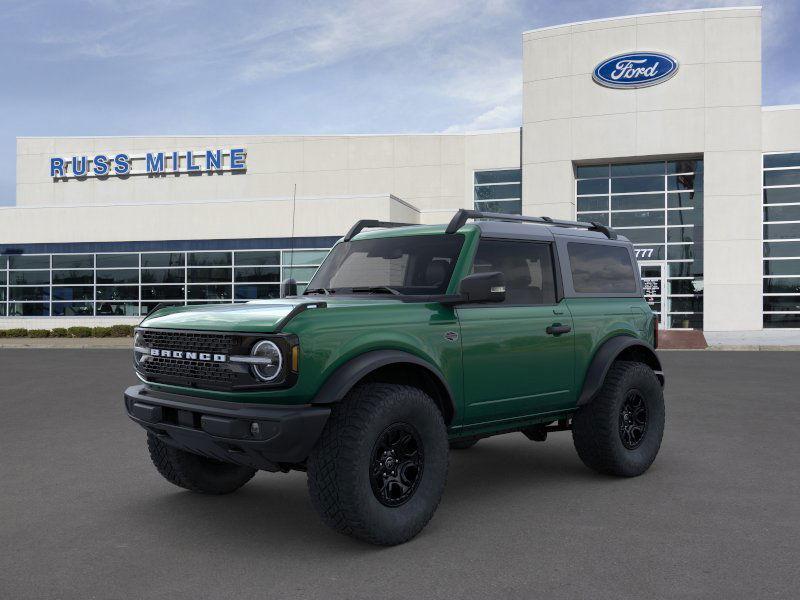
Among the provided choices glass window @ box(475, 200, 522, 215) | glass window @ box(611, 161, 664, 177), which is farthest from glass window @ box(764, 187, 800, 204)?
glass window @ box(475, 200, 522, 215)

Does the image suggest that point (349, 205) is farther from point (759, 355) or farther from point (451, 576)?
point (451, 576)

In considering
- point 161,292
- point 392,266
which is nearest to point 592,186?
point 161,292

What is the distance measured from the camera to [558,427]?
6.53 metres

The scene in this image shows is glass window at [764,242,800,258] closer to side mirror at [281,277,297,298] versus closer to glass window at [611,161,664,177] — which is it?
glass window at [611,161,664,177]

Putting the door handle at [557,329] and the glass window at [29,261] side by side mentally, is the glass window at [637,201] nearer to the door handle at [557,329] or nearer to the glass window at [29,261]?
the glass window at [29,261]

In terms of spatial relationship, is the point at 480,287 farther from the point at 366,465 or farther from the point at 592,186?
the point at 592,186

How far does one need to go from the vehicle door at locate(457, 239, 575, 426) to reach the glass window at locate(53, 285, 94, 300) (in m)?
33.6

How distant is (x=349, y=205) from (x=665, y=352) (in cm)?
1562

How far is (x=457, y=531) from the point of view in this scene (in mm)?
5004

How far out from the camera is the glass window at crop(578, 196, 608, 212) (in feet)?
107

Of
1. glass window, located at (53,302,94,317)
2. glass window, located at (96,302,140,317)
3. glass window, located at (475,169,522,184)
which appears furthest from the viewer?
glass window, located at (53,302,94,317)

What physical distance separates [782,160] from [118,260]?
2873cm

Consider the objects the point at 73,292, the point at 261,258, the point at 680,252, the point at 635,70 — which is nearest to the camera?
the point at 635,70

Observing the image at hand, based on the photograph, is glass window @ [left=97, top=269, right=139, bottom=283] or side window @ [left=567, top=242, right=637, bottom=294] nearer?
side window @ [left=567, top=242, right=637, bottom=294]
